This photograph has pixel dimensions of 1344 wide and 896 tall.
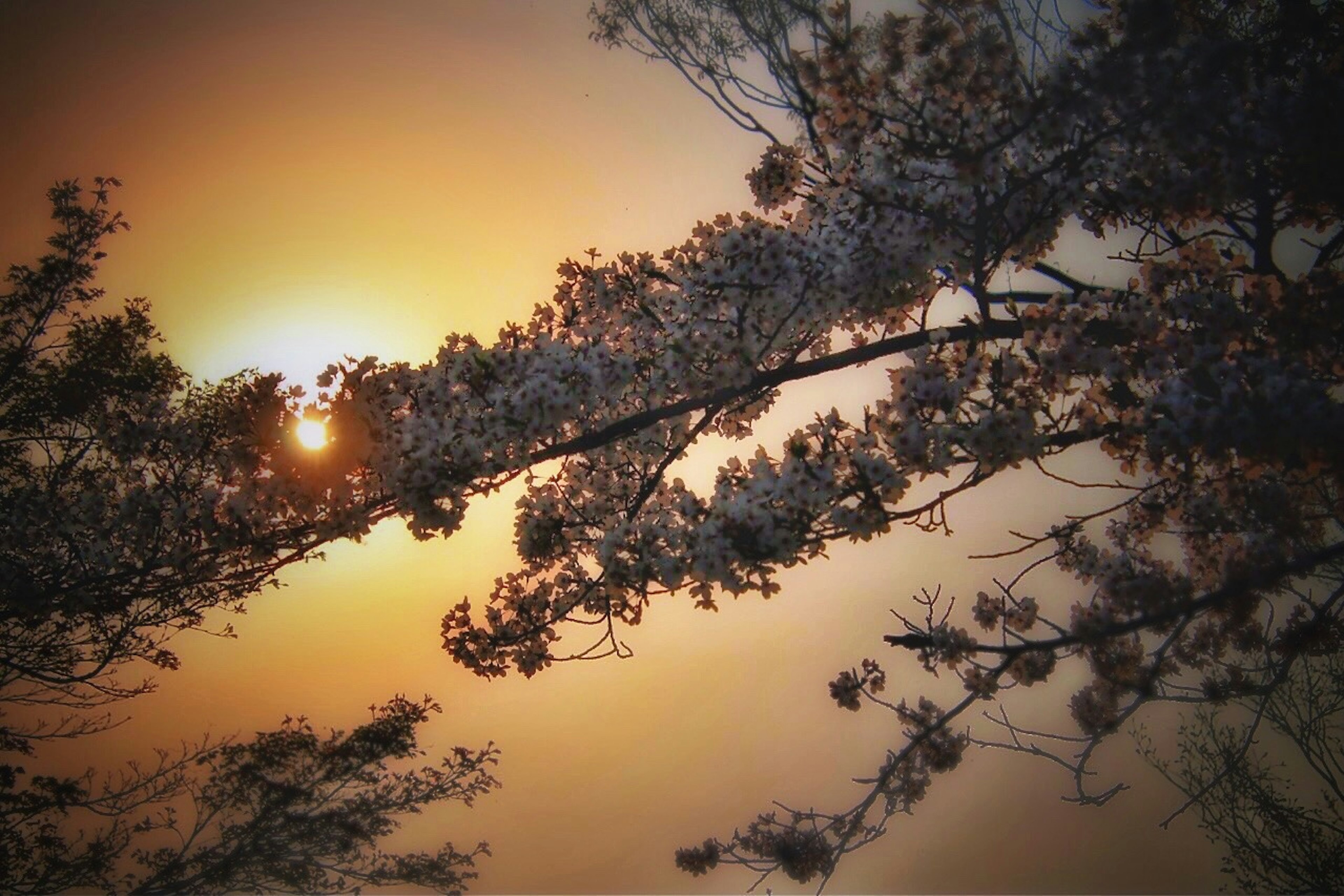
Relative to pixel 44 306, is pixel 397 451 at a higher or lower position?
lower

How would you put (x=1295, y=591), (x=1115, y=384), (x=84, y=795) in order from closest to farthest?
(x=1115, y=384) < (x=1295, y=591) < (x=84, y=795)

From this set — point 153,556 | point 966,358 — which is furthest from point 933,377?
point 153,556

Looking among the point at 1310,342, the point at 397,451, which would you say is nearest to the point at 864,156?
the point at 1310,342

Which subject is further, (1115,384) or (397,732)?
(397,732)

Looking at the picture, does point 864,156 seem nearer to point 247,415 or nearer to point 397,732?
point 247,415

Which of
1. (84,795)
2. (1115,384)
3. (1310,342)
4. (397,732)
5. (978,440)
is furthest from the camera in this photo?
(397,732)

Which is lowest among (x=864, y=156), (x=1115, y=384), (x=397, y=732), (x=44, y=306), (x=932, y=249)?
(x=397, y=732)

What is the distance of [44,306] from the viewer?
6.70 meters

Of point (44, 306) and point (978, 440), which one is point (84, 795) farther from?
point (978, 440)

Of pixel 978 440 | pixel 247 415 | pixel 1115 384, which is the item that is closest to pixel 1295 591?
pixel 1115 384

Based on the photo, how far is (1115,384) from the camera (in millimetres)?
3508

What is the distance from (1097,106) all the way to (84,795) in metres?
9.02

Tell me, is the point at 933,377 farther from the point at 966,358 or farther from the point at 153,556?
the point at 153,556

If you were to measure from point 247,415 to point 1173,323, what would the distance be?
451cm
